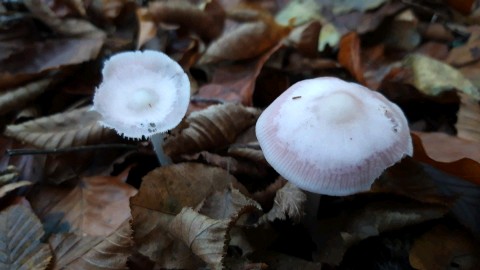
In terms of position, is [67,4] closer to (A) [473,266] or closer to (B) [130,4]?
(B) [130,4]

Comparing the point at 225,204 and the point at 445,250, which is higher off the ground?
the point at 225,204

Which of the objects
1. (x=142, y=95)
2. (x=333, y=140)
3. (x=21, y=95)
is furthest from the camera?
(x=21, y=95)

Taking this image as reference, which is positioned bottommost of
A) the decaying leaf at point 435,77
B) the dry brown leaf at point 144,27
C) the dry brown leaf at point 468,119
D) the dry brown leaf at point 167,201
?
the dry brown leaf at point 167,201

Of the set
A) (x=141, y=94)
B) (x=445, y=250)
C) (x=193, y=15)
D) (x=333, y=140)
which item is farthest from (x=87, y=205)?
(x=445, y=250)

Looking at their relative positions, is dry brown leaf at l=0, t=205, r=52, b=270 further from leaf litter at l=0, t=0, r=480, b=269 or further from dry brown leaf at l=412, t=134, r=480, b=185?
dry brown leaf at l=412, t=134, r=480, b=185

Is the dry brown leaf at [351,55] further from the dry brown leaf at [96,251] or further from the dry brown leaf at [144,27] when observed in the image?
the dry brown leaf at [96,251]

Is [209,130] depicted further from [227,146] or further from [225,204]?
[225,204]

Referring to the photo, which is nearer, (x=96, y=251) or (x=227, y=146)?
(x=96, y=251)

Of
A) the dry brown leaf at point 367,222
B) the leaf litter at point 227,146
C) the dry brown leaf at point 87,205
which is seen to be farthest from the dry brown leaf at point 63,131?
the dry brown leaf at point 367,222

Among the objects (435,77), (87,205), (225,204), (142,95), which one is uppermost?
(142,95)

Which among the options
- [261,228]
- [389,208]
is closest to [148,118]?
[261,228]
